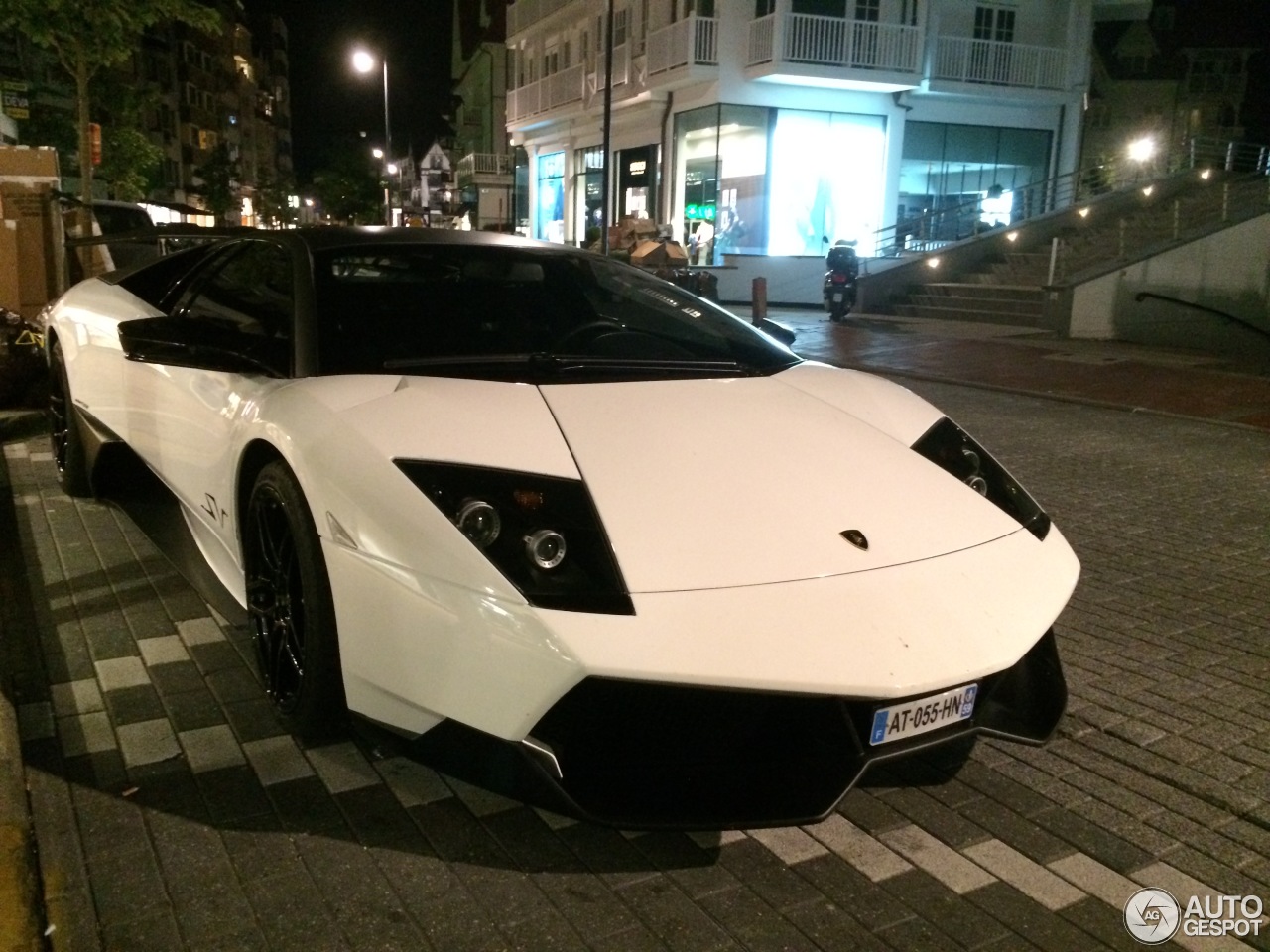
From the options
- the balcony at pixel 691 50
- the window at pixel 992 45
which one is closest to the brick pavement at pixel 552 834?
the balcony at pixel 691 50

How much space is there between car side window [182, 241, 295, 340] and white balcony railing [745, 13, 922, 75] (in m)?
20.9

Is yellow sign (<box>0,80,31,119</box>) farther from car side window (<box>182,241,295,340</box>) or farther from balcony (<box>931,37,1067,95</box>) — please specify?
balcony (<box>931,37,1067,95</box>)

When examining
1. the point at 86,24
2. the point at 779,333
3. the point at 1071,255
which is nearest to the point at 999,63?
the point at 1071,255

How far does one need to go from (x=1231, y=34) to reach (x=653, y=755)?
58.8m

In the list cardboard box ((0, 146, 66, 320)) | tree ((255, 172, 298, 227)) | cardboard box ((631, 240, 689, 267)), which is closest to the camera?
cardboard box ((0, 146, 66, 320))

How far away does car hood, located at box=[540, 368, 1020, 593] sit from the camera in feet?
7.83

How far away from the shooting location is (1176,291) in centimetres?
1647

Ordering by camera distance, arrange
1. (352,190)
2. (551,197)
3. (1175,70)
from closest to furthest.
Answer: (551,197)
(1175,70)
(352,190)

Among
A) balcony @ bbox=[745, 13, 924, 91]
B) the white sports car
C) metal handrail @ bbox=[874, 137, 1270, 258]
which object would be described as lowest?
the white sports car

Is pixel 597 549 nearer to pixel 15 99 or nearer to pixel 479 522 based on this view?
pixel 479 522

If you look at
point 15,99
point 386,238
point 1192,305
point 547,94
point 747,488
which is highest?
point 547,94

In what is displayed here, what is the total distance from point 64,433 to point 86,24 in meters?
8.11

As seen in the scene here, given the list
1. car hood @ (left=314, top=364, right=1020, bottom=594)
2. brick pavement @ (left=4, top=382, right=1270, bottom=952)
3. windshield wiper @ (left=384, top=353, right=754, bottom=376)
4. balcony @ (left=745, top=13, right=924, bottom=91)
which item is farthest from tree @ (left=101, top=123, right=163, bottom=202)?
car hood @ (left=314, top=364, right=1020, bottom=594)

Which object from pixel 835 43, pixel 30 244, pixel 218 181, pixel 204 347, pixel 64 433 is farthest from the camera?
pixel 218 181
